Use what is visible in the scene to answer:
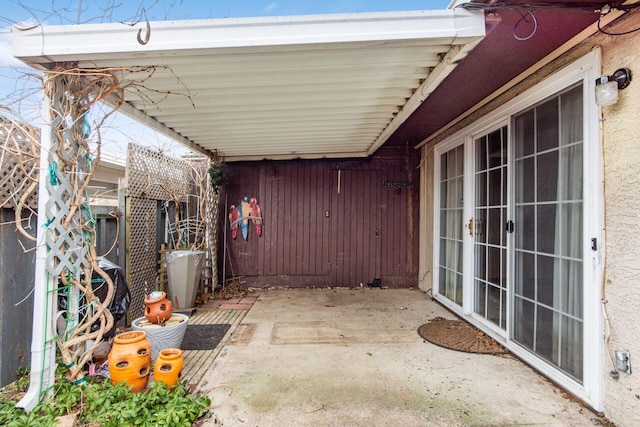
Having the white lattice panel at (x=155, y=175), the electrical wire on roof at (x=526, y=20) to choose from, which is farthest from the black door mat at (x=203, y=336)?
the electrical wire on roof at (x=526, y=20)

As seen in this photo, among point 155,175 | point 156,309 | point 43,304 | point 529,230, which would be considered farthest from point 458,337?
point 155,175

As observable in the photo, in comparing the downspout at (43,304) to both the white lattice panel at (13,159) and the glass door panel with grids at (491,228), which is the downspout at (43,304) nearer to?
the white lattice panel at (13,159)

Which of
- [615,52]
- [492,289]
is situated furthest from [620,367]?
[615,52]

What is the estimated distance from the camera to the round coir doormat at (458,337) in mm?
2939

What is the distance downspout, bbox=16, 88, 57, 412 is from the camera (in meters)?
1.92

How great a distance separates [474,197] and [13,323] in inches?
174

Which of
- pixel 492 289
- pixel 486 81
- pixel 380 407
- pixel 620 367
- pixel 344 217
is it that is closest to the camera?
pixel 620 367

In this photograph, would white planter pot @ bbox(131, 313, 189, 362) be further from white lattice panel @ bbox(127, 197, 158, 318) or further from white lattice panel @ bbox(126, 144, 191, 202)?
white lattice panel @ bbox(126, 144, 191, 202)

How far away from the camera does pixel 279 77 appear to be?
2.47 m

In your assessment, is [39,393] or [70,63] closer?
[39,393]

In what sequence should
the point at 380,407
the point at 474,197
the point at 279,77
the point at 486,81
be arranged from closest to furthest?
the point at 380,407 < the point at 279,77 < the point at 486,81 < the point at 474,197

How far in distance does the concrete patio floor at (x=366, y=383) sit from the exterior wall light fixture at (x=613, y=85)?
1992 millimetres

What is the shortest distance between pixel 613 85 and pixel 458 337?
2.51 m

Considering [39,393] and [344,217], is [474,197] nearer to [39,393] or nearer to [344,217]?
[344,217]
